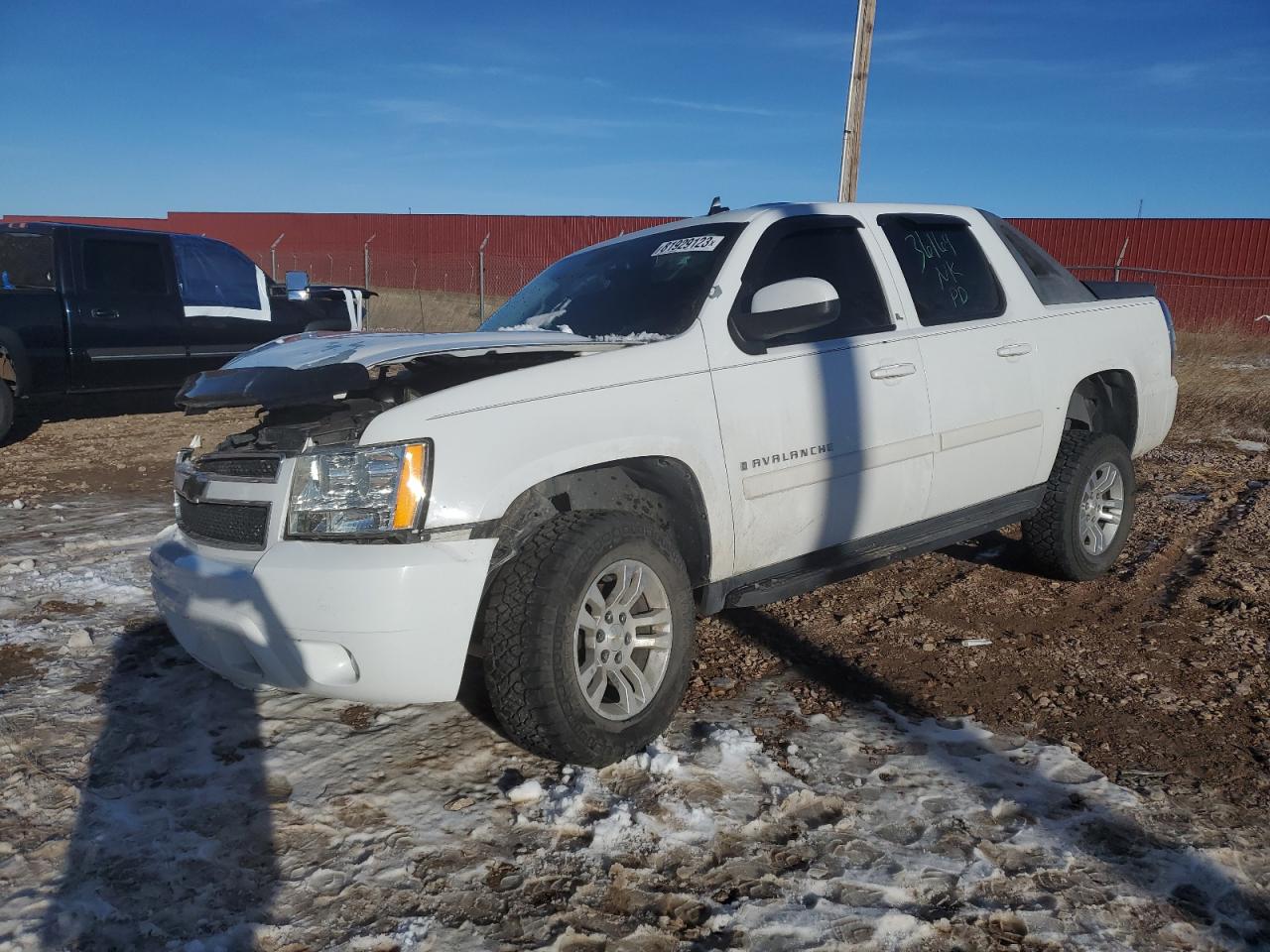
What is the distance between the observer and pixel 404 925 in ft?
7.93

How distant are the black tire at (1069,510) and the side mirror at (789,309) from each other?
193 centimetres

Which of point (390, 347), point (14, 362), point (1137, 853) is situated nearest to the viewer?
point (1137, 853)

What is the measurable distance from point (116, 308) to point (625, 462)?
7247 millimetres

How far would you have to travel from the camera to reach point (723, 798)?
2992mm

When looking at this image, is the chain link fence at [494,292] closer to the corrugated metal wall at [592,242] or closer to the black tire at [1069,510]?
the corrugated metal wall at [592,242]

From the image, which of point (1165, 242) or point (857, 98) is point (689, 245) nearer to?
point (857, 98)

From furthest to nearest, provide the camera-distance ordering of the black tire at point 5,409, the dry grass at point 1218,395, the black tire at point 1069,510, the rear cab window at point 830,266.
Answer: the dry grass at point 1218,395 < the black tire at point 5,409 < the black tire at point 1069,510 < the rear cab window at point 830,266

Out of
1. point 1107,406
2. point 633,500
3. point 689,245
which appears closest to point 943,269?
point 689,245

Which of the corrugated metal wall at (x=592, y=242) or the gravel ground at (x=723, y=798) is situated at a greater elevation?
the corrugated metal wall at (x=592, y=242)

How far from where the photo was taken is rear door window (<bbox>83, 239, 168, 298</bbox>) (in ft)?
28.8

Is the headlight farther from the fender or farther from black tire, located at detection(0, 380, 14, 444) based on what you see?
black tire, located at detection(0, 380, 14, 444)

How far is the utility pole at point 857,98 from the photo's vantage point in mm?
10461

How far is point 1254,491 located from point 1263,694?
3.89 metres

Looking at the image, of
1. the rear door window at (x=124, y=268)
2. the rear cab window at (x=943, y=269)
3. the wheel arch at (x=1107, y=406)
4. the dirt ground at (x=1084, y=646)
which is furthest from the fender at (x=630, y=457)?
the rear door window at (x=124, y=268)
